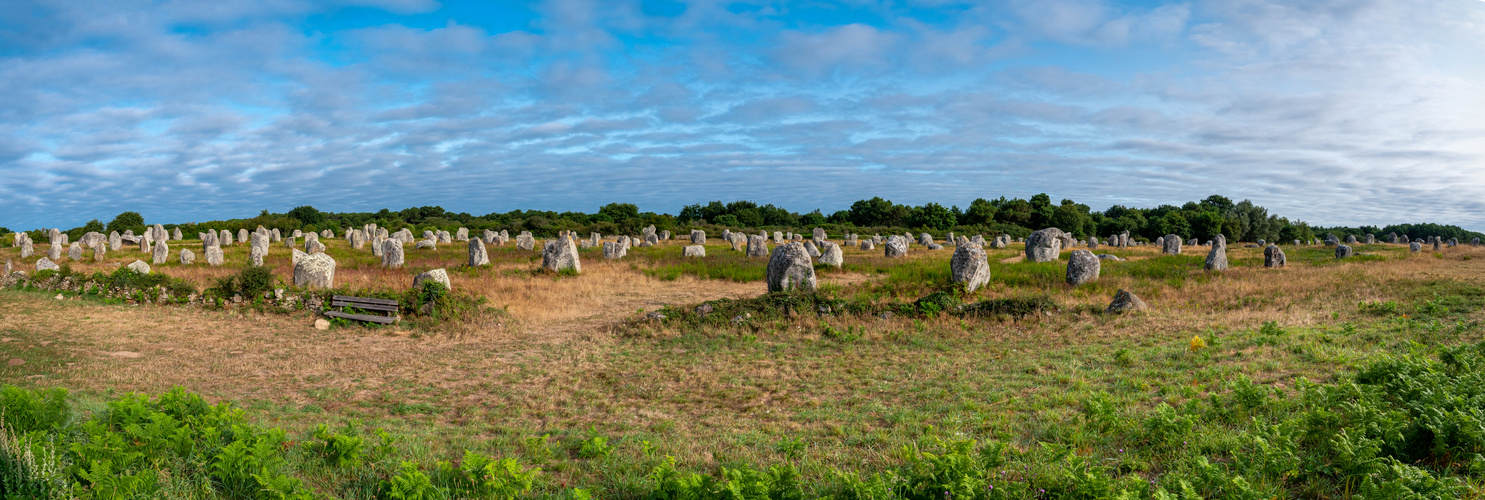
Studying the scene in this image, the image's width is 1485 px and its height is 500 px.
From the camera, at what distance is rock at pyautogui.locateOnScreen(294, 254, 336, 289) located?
19.0 meters

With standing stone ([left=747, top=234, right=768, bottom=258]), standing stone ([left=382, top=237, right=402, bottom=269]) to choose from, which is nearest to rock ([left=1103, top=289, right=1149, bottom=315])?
standing stone ([left=747, top=234, right=768, bottom=258])

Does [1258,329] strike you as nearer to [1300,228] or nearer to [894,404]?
[894,404]

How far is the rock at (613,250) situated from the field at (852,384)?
12695 millimetres

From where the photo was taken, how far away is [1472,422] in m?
4.61

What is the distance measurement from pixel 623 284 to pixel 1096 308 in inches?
532

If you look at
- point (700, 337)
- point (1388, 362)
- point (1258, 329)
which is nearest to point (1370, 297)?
point (1258, 329)

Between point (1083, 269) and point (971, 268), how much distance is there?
11.5ft

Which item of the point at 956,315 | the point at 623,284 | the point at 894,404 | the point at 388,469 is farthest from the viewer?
the point at 623,284

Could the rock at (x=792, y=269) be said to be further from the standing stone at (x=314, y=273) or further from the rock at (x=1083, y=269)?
the standing stone at (x=314, y=273)

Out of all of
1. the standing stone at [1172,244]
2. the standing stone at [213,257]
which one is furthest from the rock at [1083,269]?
the standing stone at [213,257]

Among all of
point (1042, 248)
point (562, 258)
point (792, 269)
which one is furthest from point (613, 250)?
point (1042, 248)

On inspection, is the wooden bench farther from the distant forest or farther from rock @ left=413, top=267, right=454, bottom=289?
the distant forest

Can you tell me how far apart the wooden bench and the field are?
535 mm

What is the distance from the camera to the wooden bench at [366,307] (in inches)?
560
